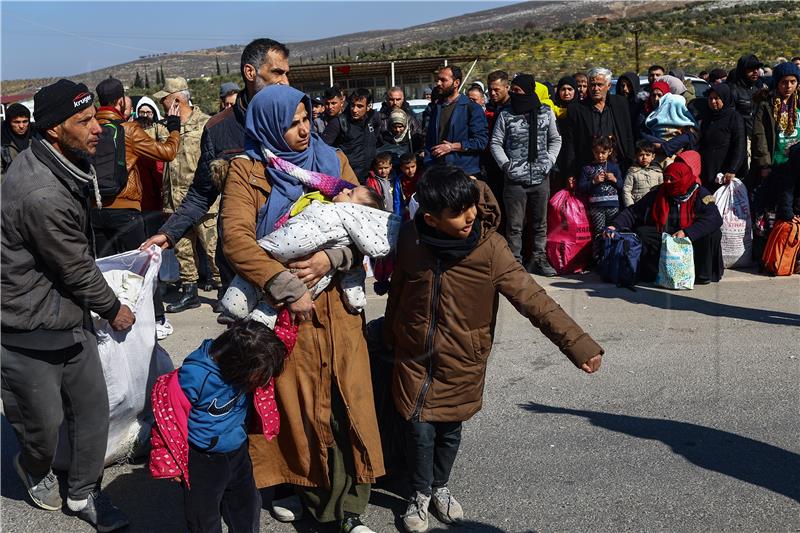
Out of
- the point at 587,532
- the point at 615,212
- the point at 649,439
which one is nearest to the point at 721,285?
the point at 615,212

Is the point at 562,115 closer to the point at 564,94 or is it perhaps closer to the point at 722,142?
the point at 564,94

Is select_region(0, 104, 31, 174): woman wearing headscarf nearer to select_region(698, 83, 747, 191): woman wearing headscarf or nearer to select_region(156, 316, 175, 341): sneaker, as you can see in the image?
select_region(156, 316, 175, 341): sneaker

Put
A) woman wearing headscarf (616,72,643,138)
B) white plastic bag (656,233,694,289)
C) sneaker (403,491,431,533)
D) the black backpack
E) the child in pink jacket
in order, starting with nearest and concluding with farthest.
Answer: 1. the child in pink jacket
2. sneaker (403,491,431,533)
3. the black backpack
4. white plastic bag (656,233,694,289)
5. woman wearing headscarf (616,72,643,138)

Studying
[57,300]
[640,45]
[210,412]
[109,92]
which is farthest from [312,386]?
[640,45]

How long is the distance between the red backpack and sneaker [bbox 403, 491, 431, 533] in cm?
570

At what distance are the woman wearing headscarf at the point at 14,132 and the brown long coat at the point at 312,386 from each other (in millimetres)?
6979

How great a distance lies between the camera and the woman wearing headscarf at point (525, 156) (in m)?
8.70

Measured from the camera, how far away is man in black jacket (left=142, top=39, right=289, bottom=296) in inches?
168

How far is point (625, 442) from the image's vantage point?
187 inches

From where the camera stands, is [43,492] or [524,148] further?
[524,148]

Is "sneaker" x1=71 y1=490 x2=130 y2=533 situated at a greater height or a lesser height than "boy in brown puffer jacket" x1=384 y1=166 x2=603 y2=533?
lesser

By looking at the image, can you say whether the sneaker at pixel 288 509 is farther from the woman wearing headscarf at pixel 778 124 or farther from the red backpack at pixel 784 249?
the woman wearing headscarf at pixel 778 124

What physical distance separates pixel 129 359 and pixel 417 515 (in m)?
1.76

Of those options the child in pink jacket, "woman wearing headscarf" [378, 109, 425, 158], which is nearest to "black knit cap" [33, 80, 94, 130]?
the child in pink jacket
